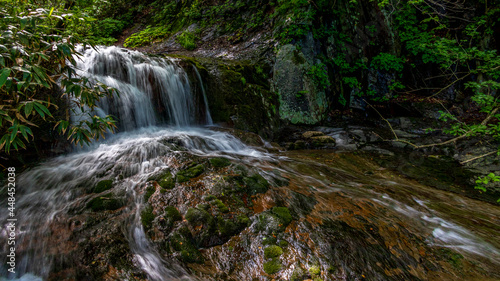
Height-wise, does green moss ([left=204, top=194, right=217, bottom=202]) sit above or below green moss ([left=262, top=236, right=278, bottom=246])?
above

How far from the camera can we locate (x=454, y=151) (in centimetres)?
618

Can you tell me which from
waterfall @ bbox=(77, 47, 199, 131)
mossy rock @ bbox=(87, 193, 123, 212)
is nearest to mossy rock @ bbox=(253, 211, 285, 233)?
mossy rock @ bbox=(87, 193, 123, 212)

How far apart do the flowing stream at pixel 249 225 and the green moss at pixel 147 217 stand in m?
0.04

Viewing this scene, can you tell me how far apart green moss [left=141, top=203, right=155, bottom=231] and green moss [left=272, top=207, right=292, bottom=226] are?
1.39 m

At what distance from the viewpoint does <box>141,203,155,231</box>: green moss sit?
237cm

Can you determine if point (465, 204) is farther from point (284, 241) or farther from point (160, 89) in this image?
point (160, 89)

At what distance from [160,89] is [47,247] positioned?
4.60m

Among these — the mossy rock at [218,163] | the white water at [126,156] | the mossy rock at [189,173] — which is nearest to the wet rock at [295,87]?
the white water at [126,156]

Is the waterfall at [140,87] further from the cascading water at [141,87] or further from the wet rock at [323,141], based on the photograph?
the wet rock at [323,141]

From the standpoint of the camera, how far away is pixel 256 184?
10.2 ft

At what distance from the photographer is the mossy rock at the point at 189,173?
3.00 m

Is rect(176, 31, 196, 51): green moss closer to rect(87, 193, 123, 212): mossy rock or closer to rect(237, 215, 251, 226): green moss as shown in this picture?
rect(87, 193, 123, 212): mossy rock

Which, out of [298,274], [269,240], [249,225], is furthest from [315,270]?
[249,225]

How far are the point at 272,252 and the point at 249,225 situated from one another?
388 millimetres
